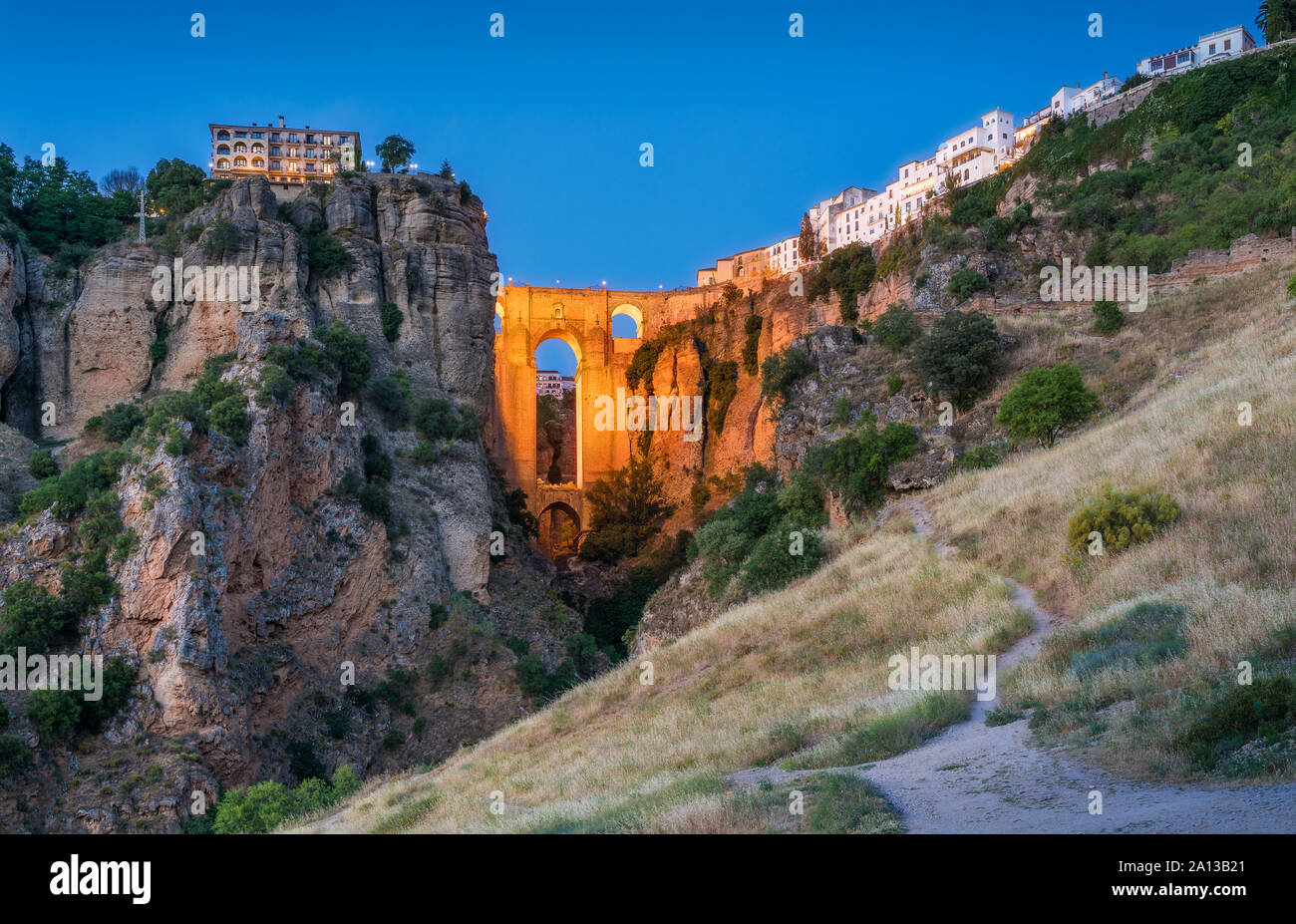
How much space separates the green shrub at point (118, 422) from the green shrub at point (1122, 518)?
36.0 m

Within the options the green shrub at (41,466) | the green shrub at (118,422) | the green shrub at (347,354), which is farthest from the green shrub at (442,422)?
the green shrub at (41,466)

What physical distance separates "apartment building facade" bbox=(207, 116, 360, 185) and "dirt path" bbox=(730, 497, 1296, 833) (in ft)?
233

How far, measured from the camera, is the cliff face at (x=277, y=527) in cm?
3030

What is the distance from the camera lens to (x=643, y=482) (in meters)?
62.2

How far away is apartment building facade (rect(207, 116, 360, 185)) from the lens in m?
75.2

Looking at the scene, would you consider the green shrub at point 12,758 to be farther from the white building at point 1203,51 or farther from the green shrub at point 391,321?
the white building at point 1203,51

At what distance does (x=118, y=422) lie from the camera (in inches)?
1638

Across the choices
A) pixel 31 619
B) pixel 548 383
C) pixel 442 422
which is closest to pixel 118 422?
pixel 442 422

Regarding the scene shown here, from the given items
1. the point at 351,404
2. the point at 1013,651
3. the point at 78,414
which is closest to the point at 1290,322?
the point at 1013,651

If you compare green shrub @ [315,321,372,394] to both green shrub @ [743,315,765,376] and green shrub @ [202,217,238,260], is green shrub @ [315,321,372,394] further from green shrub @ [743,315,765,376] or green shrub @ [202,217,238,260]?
green shrub @ [743,315,765,376]

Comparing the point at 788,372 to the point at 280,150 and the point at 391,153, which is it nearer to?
the point at 391,153

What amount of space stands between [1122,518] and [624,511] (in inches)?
1810

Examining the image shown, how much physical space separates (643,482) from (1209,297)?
3515cm
